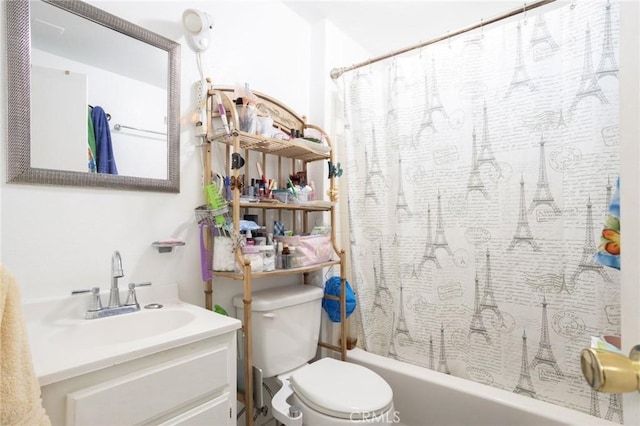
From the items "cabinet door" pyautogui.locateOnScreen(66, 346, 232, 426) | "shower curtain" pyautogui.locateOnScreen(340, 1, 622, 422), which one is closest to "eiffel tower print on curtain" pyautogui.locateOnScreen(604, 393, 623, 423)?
"shower curtain" pyautogui.locateOnScreen(340, 1, 622, 422)

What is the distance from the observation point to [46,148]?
39.9 inches

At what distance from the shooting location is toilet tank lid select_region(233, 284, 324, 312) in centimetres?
137

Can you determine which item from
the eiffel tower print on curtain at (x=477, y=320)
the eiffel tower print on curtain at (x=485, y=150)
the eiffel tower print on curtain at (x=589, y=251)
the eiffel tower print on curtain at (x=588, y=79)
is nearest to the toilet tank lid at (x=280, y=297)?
the eiffel tower print on curtain at (x=477, y=320)

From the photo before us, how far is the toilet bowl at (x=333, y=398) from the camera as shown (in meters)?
1.11

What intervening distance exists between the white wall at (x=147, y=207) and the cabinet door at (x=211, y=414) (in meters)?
0.49

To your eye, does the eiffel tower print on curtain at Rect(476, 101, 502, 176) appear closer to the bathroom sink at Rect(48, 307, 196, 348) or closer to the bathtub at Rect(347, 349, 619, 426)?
the bathtub at Rect(347, 349, 619, 426)

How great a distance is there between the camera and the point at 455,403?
56.2 inches

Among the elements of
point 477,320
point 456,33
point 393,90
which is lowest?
point 477,320

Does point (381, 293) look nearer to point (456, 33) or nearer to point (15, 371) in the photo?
point (456, 33)

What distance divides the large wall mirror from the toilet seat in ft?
3.06

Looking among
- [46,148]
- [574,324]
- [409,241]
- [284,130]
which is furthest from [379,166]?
[46,148]

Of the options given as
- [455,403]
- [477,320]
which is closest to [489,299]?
[477,320]

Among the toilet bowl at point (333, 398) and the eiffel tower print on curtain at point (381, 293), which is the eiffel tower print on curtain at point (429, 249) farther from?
the toilet bowl at point (333, 398)

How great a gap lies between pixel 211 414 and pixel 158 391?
0.21 m
